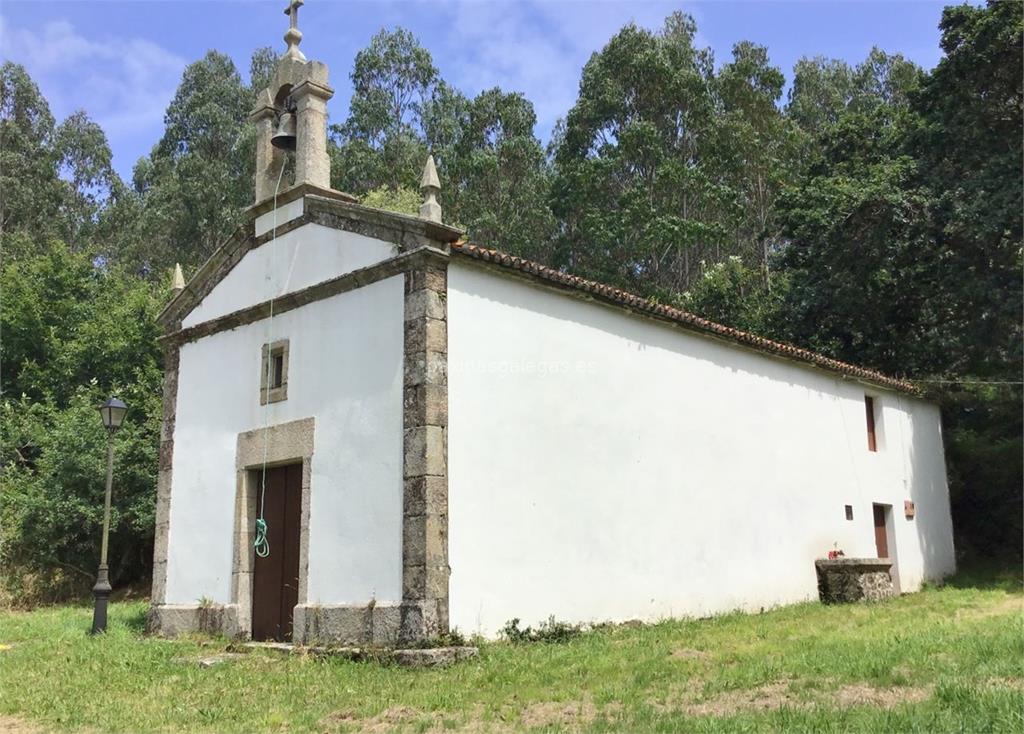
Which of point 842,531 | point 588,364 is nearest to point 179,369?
point 588,364

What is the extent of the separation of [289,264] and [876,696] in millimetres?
8353

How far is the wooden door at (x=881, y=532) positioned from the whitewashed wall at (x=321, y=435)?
32.7 feet

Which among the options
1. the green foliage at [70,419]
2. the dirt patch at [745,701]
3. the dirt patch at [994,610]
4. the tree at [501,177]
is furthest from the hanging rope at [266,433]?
the tree at [501,177]

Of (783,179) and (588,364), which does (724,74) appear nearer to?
(783,179)

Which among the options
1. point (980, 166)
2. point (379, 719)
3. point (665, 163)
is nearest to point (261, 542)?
point (379, 719)

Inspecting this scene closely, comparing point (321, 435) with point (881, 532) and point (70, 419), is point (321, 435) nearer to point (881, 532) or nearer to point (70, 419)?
point (881, 532)

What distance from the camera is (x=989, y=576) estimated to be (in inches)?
643

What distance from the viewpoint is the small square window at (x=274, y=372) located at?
11.1 meters

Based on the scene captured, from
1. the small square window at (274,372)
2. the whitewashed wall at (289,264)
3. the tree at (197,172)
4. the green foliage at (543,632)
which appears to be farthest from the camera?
the tree at (197,172)

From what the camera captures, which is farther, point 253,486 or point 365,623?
point 253,486

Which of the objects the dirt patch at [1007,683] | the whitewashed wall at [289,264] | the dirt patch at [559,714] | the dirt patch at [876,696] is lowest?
the dirt patch at [559,714]

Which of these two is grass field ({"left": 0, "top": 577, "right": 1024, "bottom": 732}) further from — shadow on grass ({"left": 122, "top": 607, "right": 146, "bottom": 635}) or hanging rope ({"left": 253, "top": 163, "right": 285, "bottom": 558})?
shadow on grass ({"left": 122, "top": 607, "right": 146, "bottom": 635})

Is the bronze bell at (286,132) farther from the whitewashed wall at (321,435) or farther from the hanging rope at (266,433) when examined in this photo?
the whitewashed wall at (321,435)

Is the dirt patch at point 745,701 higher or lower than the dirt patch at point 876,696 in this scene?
lower
